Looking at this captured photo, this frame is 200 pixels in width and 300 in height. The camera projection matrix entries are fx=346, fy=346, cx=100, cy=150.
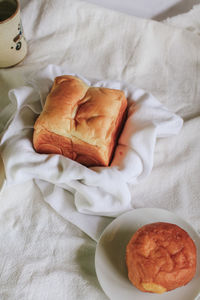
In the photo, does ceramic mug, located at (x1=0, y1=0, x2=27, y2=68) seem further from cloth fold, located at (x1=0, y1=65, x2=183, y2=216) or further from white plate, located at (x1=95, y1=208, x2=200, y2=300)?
white plate, located at (x1=95, y1=208, x2=200, y2=300)

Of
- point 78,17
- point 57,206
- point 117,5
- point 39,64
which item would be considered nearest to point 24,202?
point 57,206

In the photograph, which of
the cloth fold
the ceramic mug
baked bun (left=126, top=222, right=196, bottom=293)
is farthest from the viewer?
the ceramic mug

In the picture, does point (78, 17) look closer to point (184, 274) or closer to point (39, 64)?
point (39, 64)

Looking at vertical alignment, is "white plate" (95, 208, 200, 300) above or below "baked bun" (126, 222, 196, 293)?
below

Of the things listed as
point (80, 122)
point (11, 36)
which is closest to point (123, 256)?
point (80, 122)

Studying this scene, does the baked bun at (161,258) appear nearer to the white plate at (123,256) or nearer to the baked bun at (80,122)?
the white plate at (123,256)

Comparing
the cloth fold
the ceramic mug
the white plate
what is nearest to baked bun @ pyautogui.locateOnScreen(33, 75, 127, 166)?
the cloth fold

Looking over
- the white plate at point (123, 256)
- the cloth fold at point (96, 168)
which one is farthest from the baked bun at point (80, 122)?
the white plate at point (123, 256)
